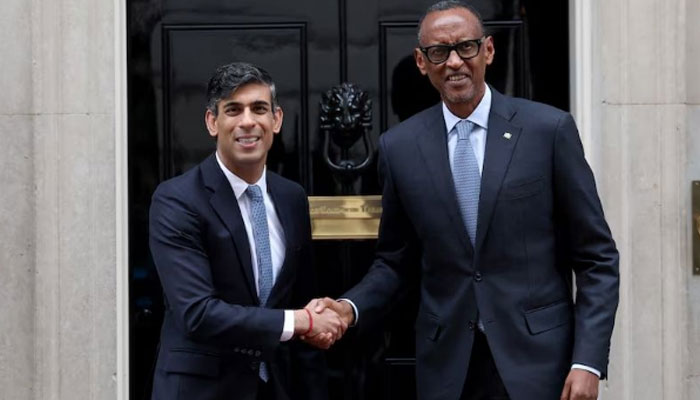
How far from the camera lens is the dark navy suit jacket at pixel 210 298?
10.4ft

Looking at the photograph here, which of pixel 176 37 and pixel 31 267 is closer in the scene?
pixel 31 267

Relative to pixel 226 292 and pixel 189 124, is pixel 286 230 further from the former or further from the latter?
pixel 189 124

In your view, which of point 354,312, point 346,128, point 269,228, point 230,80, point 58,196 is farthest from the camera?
point 346,128

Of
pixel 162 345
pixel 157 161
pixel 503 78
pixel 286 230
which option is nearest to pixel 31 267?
pixel 157 161

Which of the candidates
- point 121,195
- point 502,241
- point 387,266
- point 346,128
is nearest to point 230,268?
point 387,266

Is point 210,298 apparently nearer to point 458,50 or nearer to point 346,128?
point 458,50

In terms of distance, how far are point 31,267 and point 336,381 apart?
1.42 meters

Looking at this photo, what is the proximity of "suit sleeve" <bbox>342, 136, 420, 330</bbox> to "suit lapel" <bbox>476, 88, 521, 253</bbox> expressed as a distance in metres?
0.39

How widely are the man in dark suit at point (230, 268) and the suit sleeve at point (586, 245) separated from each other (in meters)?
0.87

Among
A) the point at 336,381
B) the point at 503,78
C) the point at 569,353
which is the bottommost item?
the point at 336,381

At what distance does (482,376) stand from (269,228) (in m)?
0.88

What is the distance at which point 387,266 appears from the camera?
357 cm

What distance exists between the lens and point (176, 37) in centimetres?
444

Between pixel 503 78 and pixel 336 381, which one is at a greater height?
pixel 503 78
